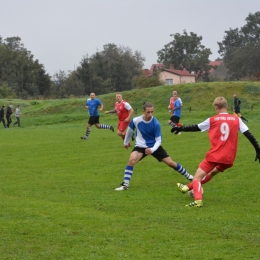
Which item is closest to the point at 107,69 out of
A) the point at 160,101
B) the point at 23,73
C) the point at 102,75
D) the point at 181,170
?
the point at 102,75

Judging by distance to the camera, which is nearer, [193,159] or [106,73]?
[193,159]

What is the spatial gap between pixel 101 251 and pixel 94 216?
2.03m

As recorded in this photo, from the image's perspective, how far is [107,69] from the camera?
256 ft

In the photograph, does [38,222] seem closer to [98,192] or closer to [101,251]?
[101,251]

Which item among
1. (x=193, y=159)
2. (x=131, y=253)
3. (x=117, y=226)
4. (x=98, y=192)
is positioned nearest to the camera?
(x=131, y=253)

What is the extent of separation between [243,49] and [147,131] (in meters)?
90.3

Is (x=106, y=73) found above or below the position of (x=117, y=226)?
above

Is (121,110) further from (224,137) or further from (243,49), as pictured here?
(243,49)

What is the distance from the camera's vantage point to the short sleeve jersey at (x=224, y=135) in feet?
29.7

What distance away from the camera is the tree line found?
7369 cm

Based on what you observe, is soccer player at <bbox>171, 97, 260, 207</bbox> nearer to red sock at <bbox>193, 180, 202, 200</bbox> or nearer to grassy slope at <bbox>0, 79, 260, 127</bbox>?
red sock at <bbox>193, 180, 202, 200</bbox>

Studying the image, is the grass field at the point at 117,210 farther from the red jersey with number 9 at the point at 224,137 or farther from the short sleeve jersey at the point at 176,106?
the short sleeve jersey at the point at 176,106

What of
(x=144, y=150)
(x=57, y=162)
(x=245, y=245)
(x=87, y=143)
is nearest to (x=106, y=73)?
(x=87, y=143)

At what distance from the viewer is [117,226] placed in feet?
25.7
